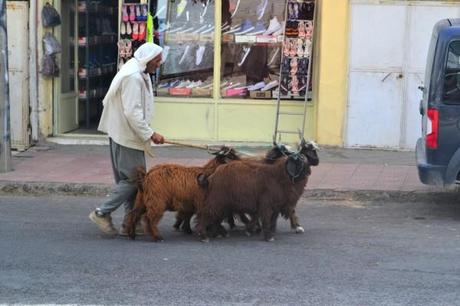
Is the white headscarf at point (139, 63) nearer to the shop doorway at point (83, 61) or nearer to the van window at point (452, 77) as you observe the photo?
the van window at point (452, 77)

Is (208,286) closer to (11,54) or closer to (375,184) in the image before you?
(375,184)

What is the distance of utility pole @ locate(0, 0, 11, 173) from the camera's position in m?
9.82

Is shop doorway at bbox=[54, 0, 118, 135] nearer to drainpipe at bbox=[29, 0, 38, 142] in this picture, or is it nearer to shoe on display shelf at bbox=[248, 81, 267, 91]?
drainpipe at bbox=[29, 0, 38, 142]

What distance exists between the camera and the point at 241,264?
622 centimetres

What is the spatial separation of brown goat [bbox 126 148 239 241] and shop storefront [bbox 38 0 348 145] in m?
4.90

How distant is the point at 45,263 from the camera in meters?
6.25

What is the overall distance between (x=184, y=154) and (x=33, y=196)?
273 centimetres

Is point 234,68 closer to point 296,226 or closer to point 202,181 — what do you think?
point 296,226

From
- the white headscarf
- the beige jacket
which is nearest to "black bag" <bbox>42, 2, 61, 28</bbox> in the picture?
the beige jacket

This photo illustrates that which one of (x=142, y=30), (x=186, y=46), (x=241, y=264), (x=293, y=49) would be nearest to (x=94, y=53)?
(x=142, y=30)

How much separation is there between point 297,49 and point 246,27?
3.13 ft

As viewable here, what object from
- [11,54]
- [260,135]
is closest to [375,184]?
[260,135]

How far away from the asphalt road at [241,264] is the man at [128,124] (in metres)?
0.41

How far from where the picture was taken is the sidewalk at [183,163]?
30.4 feet
